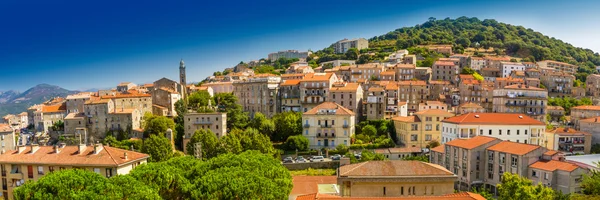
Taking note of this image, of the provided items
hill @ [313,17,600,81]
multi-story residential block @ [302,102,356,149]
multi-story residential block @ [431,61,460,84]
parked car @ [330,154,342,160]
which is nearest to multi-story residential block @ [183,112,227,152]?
multi-story residential block @ [302,102,356,149]

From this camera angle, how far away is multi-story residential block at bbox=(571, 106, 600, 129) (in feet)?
231

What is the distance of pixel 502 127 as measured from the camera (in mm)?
56438

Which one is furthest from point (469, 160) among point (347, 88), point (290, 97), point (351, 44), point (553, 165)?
point (351, 44)

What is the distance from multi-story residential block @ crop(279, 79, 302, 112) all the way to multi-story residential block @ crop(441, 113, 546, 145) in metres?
28.9

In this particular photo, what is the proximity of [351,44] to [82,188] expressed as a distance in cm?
14497

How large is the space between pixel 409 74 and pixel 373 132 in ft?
124

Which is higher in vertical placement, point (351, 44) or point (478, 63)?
point (351, 44)

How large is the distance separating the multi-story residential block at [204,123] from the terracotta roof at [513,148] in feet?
129

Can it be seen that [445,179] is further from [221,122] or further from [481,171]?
[221,122]

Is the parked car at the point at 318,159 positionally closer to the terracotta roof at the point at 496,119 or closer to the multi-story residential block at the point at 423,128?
the multi-story residential block at the point at 423,128

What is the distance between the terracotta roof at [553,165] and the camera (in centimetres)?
3869

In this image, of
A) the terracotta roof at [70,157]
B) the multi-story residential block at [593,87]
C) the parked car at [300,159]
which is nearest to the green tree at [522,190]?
the parked car at [300,159]

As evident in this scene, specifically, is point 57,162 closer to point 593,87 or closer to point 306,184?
point 306,184

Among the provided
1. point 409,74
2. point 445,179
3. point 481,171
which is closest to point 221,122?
point 481,171
